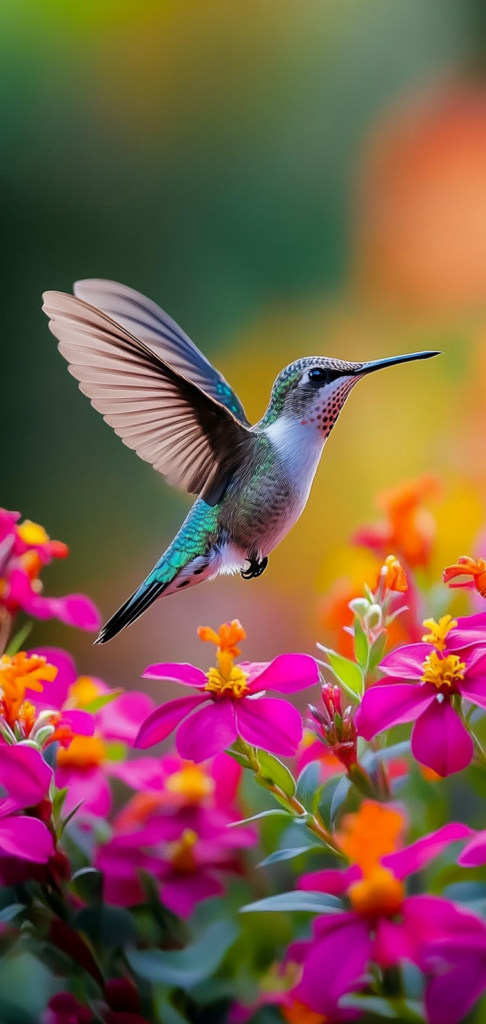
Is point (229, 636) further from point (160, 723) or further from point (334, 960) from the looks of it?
point (334, 960)

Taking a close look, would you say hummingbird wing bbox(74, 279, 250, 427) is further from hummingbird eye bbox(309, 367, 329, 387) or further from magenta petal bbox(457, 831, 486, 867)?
magenta petal bbox(457, 831, 486, 867)

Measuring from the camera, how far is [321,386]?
508 mm

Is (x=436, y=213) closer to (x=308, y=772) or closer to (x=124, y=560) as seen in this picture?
(x=124, y=560)

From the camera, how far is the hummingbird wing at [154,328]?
0.57 m

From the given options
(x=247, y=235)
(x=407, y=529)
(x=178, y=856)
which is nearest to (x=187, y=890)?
(x=178, y=856)

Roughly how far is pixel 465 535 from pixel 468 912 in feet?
2.69

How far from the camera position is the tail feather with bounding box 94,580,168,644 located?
469 mm

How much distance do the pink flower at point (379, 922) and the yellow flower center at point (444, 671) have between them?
0.05 m

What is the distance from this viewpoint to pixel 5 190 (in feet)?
5.75

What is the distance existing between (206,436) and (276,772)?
0.22m

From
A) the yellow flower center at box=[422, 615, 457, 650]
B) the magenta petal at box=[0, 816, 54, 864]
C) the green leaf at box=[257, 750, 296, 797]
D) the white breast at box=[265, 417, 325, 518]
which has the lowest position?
the magenta petal at box=[0, 816, 54, 864]

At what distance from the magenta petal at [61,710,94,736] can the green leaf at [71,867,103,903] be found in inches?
2.3

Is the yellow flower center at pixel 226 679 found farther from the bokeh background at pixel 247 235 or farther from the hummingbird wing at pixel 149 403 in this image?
the bokeh background at pixel 247 235

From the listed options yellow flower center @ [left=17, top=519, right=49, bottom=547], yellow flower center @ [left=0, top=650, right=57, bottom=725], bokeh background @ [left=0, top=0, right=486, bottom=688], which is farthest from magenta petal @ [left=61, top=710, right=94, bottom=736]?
bokeh background @ [left=0, top=0, right=486, bottom=688]
